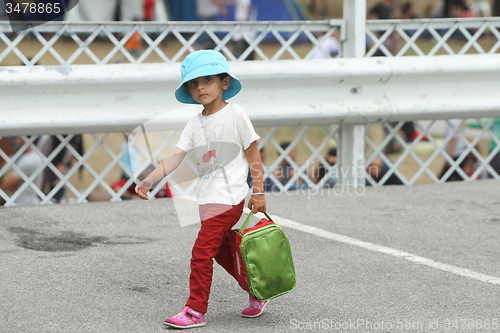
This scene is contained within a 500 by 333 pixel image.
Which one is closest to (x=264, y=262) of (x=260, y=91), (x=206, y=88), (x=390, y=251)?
(x=206, y=88)

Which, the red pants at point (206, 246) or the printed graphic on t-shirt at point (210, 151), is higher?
the printed graphic on t-shirt at point (210, 151)

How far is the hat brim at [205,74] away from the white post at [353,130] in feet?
9.18

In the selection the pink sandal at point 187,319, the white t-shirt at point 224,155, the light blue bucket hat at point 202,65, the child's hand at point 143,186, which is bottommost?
the pink sandal at point 187,319

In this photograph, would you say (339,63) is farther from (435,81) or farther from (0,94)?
(0,94)

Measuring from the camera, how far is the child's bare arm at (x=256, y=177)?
3171 mm

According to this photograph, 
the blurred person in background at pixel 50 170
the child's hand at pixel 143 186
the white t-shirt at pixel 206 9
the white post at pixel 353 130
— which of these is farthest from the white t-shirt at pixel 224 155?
the white t-shirt at pixel 206 9

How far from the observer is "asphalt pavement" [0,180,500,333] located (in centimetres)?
313

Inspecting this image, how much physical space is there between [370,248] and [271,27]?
248 centimetres

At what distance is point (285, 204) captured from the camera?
560cm

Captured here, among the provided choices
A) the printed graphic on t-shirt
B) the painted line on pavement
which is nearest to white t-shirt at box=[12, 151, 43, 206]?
the painted line on pavement

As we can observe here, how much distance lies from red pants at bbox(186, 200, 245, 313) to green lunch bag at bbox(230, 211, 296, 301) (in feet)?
0.34

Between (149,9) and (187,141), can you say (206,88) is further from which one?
(149,9)

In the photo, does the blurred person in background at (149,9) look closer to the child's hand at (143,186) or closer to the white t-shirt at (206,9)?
the white t-shirt at (206,9)

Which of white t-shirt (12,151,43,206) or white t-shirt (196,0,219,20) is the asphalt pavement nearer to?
white t-shirt (12,151,43,206)
